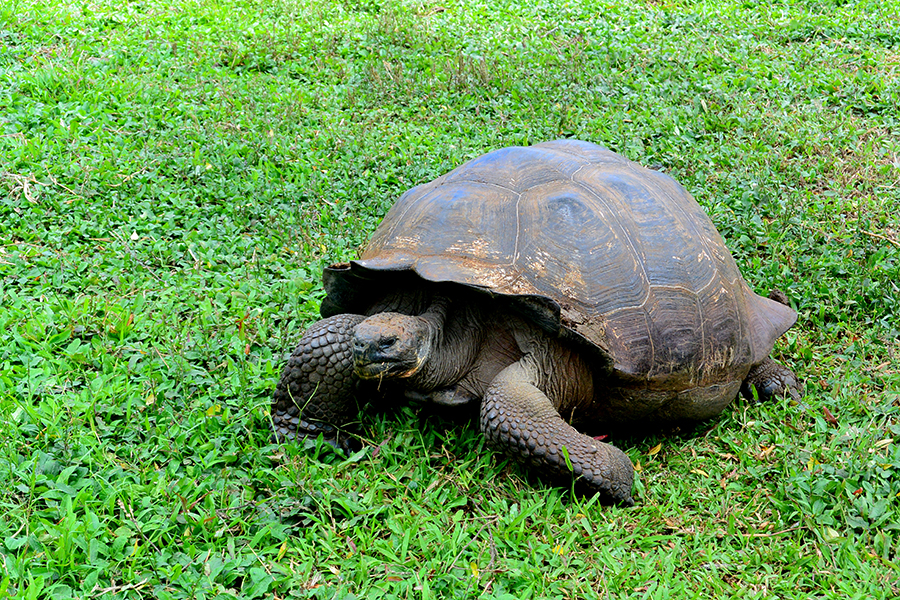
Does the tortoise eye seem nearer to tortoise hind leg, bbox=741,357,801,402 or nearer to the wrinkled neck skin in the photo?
the wrinkled neck skin

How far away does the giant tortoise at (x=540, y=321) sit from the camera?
9.89 feet

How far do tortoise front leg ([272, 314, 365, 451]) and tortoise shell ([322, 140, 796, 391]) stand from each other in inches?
11.2

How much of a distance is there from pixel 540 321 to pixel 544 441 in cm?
46

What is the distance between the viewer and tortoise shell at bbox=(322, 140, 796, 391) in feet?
10.2

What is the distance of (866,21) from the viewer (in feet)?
23.8

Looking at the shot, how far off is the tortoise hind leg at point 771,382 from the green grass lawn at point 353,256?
0.35 ft

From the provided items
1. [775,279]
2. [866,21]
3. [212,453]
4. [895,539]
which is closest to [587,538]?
[895,539]

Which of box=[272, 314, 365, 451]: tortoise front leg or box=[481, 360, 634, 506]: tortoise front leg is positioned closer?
box=[481, 360, 634, 506]: tortoise front leg

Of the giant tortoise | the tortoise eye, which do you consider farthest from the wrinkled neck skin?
the tortoise eye

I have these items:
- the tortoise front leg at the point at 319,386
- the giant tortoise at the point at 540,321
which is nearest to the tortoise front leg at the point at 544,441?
the giant tortoise at the point at 540,321

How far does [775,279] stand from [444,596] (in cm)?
281

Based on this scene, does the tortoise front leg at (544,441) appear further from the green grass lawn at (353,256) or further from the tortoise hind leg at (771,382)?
the tortoise hind leg at (771,382)

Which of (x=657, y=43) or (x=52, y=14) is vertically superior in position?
(x=657, y=43)

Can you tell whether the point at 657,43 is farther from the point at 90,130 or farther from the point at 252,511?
the point at 252,511
